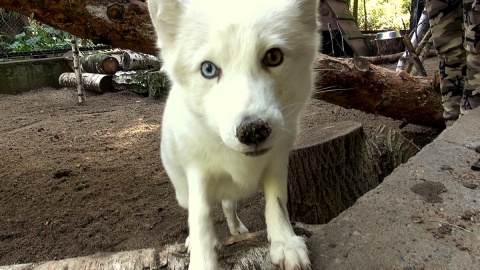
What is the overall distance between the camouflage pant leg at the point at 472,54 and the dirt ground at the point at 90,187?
1.68 m

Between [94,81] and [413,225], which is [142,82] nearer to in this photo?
[94,81]

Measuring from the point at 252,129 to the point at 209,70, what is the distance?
0.34 metres

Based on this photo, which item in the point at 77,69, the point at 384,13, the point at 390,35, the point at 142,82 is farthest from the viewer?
the point at 384,13

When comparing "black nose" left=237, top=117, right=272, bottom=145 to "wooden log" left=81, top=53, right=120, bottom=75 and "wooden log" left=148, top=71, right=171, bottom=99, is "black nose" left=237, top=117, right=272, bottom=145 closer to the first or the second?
"wooden log" left=148, top=71, right=171, bottom=99

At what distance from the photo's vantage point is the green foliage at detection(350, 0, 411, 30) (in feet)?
48.7

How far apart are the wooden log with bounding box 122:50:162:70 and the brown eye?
280 inches

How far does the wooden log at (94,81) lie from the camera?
8.14 meters

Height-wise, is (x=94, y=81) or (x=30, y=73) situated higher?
(x=30, y=73)

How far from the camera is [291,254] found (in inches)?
61.8

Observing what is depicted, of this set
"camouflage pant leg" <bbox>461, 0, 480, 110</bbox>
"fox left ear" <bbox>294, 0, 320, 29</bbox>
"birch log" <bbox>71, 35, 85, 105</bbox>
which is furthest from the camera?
"birch log" <bbox>71, 35, 85, 105</bbox>

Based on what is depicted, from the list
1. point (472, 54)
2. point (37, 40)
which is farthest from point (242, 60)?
point (37, 40)

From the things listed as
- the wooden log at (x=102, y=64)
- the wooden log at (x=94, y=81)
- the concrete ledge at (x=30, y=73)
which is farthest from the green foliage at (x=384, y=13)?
the concrete ledge at (x=30, y=73)

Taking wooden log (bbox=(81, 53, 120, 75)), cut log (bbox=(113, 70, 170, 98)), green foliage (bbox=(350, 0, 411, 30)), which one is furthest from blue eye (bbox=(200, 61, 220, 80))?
green foliage (bbox=(350, 0, 411, 30))

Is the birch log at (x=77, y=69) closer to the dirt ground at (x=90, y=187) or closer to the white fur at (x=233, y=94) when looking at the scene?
the dirt ground at (x=90, y=187)
